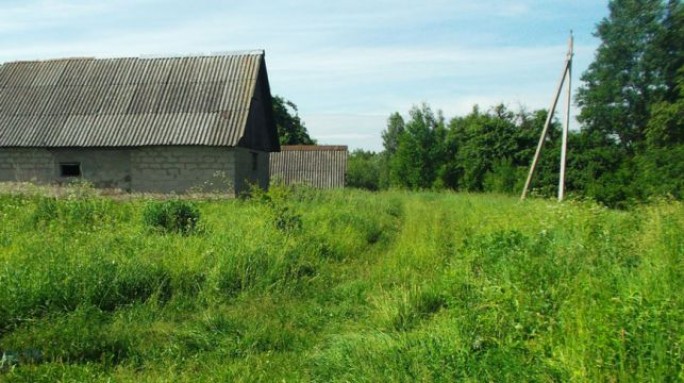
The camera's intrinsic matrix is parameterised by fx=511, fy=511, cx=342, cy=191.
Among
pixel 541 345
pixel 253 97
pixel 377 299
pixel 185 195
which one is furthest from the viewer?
pixel 253 97

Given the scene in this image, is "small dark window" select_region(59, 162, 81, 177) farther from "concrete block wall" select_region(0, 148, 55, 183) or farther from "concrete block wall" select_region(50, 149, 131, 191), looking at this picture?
"concrete block wall" select_region(0, 148, 55, 183)

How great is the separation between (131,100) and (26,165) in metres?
3.86

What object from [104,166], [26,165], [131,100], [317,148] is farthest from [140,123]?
[317,148]

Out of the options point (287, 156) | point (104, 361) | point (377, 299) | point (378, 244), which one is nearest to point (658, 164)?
point (287, 156)

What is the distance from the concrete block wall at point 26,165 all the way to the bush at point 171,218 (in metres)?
9.27

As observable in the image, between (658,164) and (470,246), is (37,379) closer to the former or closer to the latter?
(470,246)

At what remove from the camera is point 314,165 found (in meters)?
27.8

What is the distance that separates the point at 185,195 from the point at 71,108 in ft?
16.9

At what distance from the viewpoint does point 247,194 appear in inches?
599

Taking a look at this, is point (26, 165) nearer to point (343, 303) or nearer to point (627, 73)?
point (343, 303)

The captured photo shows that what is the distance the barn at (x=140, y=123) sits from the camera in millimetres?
15055

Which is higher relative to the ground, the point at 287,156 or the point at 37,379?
the point at 287,156

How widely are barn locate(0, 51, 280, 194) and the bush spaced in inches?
237

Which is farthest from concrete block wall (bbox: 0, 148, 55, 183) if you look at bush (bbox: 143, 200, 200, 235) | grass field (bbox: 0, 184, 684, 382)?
bush (bbox: 143, 200, 200, 235)
